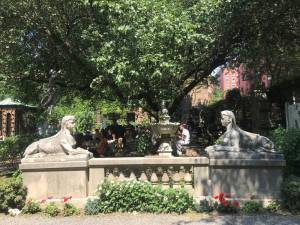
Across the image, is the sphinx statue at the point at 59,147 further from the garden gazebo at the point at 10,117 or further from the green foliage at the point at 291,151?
the garden gazebo at the point at 10,117

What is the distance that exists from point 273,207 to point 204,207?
135 centimetres

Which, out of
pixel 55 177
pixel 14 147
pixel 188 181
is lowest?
pixel 188 181

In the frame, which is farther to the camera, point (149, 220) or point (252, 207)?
point (252, 207)

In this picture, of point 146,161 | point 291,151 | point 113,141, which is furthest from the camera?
point 113,141

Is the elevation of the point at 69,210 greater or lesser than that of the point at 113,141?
lesser

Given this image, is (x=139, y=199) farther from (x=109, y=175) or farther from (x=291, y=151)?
(x=291, y=151)

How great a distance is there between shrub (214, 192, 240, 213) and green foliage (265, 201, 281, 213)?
1.94 feet

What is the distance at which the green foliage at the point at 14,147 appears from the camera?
1551cm

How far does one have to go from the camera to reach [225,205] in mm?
8633

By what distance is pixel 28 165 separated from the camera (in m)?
9.19

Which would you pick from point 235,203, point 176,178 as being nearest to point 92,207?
point 176,178

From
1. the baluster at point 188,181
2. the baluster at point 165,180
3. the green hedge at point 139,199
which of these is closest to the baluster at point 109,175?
the green hedge at point 139,199

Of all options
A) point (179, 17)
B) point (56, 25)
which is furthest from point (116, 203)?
point (56, 25)

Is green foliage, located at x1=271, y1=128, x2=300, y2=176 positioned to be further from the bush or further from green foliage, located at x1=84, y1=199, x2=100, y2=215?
green foliage, located at x1=84, y1=199, x2=100, y2=215
